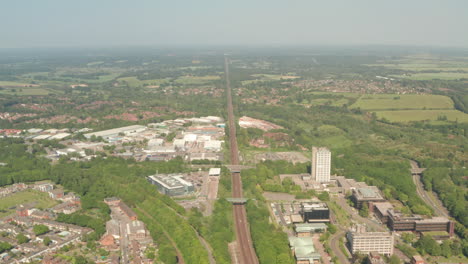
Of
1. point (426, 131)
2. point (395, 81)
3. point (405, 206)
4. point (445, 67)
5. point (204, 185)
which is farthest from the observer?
point (445, 67)

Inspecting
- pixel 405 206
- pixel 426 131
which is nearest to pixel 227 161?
pixel 405 206

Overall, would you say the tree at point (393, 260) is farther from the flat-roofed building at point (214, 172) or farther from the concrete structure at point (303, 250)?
the flat-roofed building at point (214, 172)

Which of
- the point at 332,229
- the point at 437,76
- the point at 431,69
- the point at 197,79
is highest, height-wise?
the point at 431,69

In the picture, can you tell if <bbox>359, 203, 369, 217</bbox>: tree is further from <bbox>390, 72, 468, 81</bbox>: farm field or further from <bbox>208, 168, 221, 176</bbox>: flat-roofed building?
<bbox>390, 72, 468, 81</bbox>: farm field

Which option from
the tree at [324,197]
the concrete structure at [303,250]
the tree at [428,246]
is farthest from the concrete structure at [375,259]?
the tree at [324,197]

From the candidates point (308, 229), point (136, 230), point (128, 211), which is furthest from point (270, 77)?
point (136, 230)

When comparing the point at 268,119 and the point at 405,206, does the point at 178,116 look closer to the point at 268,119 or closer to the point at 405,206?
the point at 268,119

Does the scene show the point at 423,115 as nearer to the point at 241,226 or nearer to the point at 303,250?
the point at 241,226
